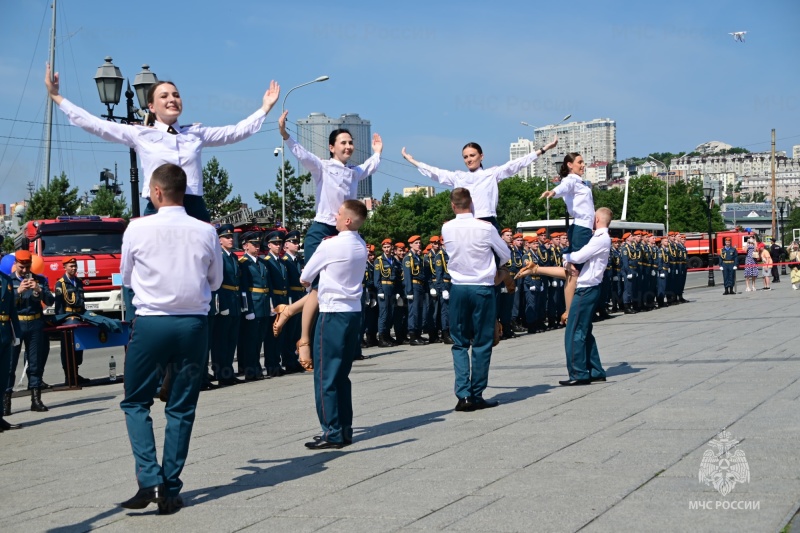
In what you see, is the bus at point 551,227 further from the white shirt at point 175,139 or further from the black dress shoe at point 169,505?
the black dress shoe at point 169,505

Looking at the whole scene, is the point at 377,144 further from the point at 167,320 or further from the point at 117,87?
the point at 117,87

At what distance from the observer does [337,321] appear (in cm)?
821

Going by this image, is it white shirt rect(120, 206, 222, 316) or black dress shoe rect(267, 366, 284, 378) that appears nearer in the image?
white shirt rect(120, 206, 222, 316)

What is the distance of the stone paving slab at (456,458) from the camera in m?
5.60

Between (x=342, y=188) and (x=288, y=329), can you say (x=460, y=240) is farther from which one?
(x=288, y=329)

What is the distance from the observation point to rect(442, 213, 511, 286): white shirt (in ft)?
32.8

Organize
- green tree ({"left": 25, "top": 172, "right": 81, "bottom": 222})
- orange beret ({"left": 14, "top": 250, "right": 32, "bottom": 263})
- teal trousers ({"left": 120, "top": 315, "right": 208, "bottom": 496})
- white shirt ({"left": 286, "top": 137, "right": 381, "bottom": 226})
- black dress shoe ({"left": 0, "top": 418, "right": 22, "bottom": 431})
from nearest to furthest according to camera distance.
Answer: teal trousers ({"left": 120, "top": 315, "right": 208, "bottom": 496}), white shirt ({"left": 286, "top": 137, "right": 381, "bottom": 226}), black dress shoe ({"left": 0, "top": 418, "right": 22, "bottom": 431}), orange beret ({"left": 14, "top": 250, "right": 32, "bottom": 263}), green tree ({"left": 25, "top": 172, "right": 81, "bottom": 222})

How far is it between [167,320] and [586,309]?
6.22 metres

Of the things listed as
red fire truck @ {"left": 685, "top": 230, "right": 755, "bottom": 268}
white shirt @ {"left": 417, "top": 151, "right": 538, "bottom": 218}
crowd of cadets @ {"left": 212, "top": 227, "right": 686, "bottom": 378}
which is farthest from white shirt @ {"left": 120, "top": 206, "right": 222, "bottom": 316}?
red fire truck @ {"left": 685, "top": 230, "right": 755, "bottom": 268}

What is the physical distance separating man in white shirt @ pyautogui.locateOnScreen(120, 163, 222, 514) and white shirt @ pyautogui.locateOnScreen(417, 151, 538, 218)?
17.9 ft

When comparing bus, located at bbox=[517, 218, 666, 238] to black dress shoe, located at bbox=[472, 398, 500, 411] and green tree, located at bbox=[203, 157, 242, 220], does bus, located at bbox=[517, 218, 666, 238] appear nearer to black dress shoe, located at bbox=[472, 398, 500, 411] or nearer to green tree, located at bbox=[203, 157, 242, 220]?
green tree, located at bbox=[203, 157, 242, 220]

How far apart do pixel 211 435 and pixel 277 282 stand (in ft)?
23.8

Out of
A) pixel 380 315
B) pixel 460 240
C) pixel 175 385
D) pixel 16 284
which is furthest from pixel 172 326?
pixel 380 315

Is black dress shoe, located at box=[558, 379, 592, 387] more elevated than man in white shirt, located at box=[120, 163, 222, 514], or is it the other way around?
man in white shirt, located at box=[120, 163, 222, 514]
